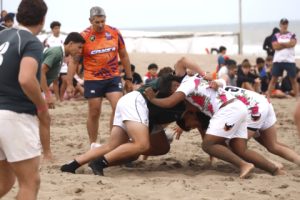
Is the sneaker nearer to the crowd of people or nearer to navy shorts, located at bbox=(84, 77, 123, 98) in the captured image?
the crowd of people

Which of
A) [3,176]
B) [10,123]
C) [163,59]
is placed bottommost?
[163,59]

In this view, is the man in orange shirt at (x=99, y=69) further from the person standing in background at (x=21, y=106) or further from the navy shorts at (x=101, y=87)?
the person standing in background at (x=21, y=106)

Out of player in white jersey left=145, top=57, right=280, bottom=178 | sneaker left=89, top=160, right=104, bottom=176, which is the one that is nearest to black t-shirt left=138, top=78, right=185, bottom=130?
player in white jersey left=145, top=57, right=280, bottom=178

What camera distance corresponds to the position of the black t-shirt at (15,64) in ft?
15.1

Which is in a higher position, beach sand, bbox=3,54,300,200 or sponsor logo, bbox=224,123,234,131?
sponsor logo, bbox=224,123,234,131

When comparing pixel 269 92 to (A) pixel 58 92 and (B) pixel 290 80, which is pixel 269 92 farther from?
(A) pixel 58 92

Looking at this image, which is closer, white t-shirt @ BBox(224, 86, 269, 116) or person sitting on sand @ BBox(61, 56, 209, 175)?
person sitting on sand @ BBox(61, 56, 209, 175)

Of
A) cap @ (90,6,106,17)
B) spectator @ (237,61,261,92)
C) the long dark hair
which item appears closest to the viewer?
the long dark hair

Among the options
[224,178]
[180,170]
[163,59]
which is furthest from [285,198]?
[163,59]

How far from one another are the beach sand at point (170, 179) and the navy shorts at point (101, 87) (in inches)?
30.3

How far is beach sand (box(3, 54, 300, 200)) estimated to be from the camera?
6.13m

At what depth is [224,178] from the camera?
22.8 feet

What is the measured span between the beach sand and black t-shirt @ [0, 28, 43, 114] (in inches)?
61.4

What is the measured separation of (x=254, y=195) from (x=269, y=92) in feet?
29.9
